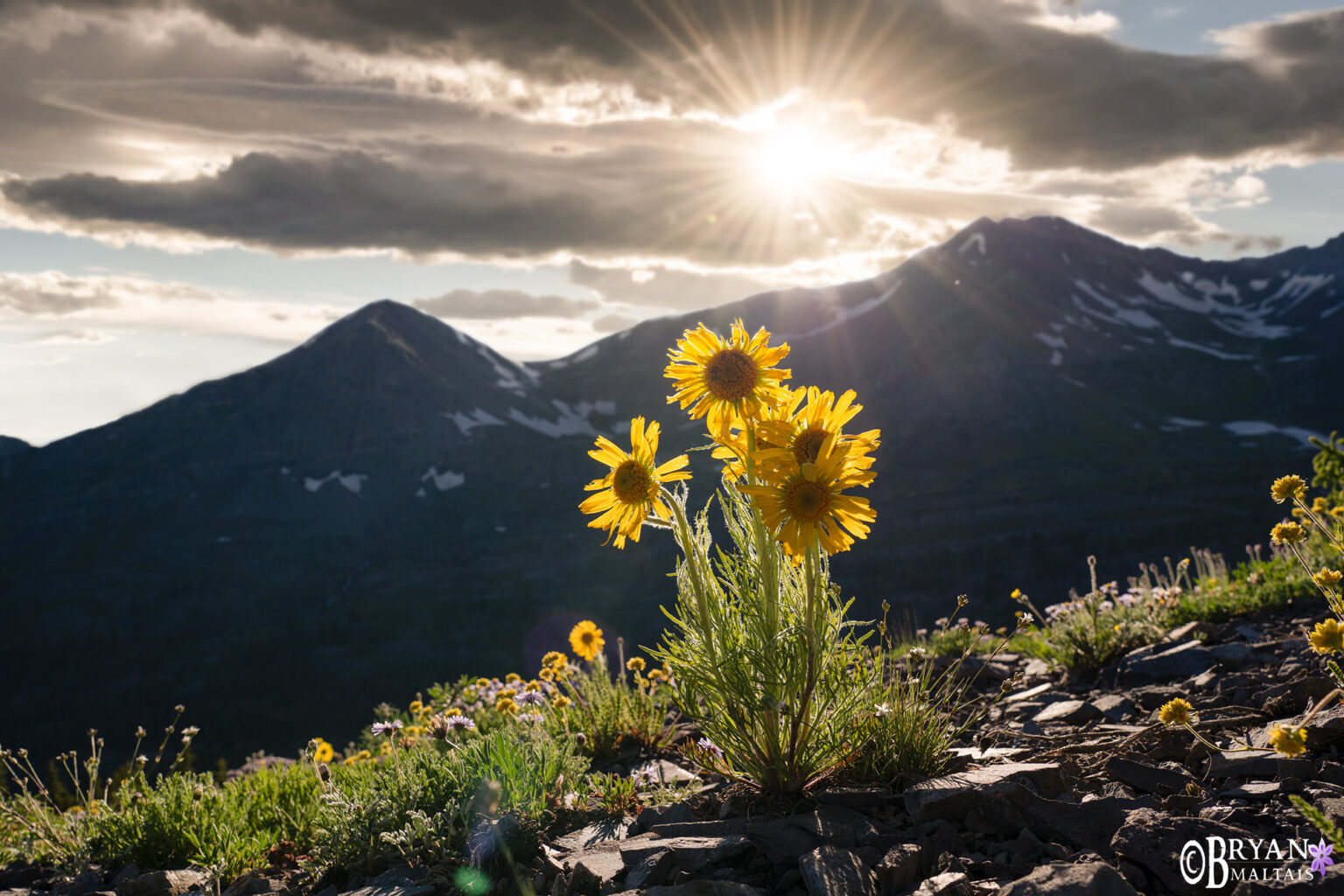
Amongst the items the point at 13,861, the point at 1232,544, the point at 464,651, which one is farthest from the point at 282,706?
the point at 1232,544

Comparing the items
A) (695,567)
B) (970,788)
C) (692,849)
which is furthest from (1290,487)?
(692,849)

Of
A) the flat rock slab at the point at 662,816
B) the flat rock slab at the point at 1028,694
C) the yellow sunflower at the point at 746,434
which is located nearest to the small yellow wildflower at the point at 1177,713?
the yellow sunflower at the point at 746,434

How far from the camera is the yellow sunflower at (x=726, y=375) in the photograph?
3.33 meters

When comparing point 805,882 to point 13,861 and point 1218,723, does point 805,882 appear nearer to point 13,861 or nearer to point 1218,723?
point 1218,723

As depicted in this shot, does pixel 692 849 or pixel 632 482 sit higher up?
pixel 632 482

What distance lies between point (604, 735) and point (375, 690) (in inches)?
6127

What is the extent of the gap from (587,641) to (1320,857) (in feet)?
16.3

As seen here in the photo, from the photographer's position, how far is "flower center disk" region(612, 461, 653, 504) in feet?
11.4

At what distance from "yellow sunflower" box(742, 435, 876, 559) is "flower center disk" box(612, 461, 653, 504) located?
21.3 inches

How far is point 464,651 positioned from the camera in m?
159

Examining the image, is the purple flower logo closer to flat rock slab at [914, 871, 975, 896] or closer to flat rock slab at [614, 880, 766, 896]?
flat rock slab at [914, 871, 975, 896]

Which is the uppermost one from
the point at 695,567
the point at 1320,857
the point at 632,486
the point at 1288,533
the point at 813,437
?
the point at 813,437

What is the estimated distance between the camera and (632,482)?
3.48 m

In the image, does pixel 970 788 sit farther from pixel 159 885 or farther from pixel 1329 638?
pixel 159 885
